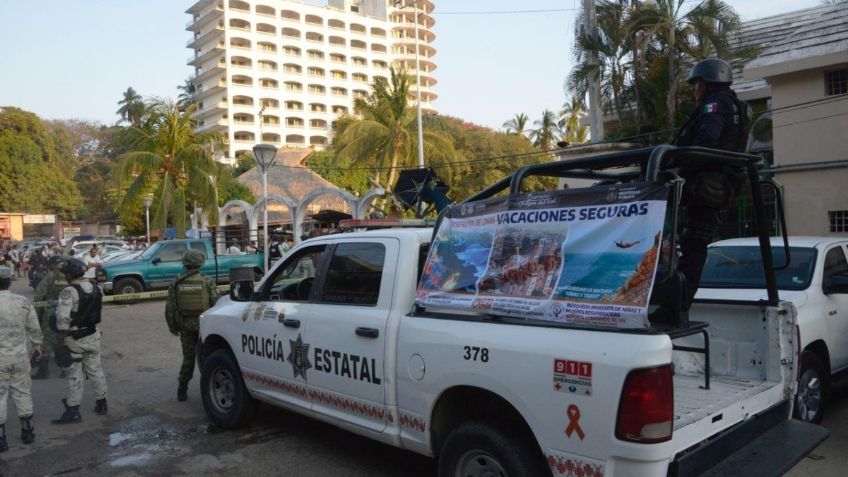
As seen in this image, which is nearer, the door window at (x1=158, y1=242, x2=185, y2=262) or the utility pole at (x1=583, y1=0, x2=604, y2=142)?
the door window at (x1=158, y1=242, x2=185, y2=262)

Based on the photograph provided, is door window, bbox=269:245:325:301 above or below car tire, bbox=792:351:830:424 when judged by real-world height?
above

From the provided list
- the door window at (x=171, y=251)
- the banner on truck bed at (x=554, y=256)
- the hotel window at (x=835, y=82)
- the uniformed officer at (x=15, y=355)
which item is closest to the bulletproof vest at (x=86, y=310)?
the uniformed officer at (x=15, y=355)

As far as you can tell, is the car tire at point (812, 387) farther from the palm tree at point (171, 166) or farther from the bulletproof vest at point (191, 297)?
the palm tree at point (171, 166)

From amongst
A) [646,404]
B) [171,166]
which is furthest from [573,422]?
[171,166]

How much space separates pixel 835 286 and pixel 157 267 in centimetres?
1675

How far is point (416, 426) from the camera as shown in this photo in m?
3.97

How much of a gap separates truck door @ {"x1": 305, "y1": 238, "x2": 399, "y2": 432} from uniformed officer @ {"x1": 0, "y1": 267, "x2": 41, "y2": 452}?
9.55 feet

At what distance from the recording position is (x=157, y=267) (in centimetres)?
1812

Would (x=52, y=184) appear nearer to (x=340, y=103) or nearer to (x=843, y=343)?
(x=340, y=103)

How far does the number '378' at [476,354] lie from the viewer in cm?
346

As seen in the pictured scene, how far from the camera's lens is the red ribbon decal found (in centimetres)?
304

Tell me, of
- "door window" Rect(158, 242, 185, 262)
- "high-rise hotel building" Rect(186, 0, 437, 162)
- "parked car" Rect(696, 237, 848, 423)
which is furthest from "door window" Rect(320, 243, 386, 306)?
"high-rise hotel building" Rect(186, 0, 437, 162)

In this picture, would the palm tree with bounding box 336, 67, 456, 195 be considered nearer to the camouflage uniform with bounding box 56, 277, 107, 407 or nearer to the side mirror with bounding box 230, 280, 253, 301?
the camouflage uniform with bounding box 56, 277, 107, 407

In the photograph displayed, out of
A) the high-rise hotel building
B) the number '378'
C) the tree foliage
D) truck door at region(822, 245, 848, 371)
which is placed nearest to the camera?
the number '378'
